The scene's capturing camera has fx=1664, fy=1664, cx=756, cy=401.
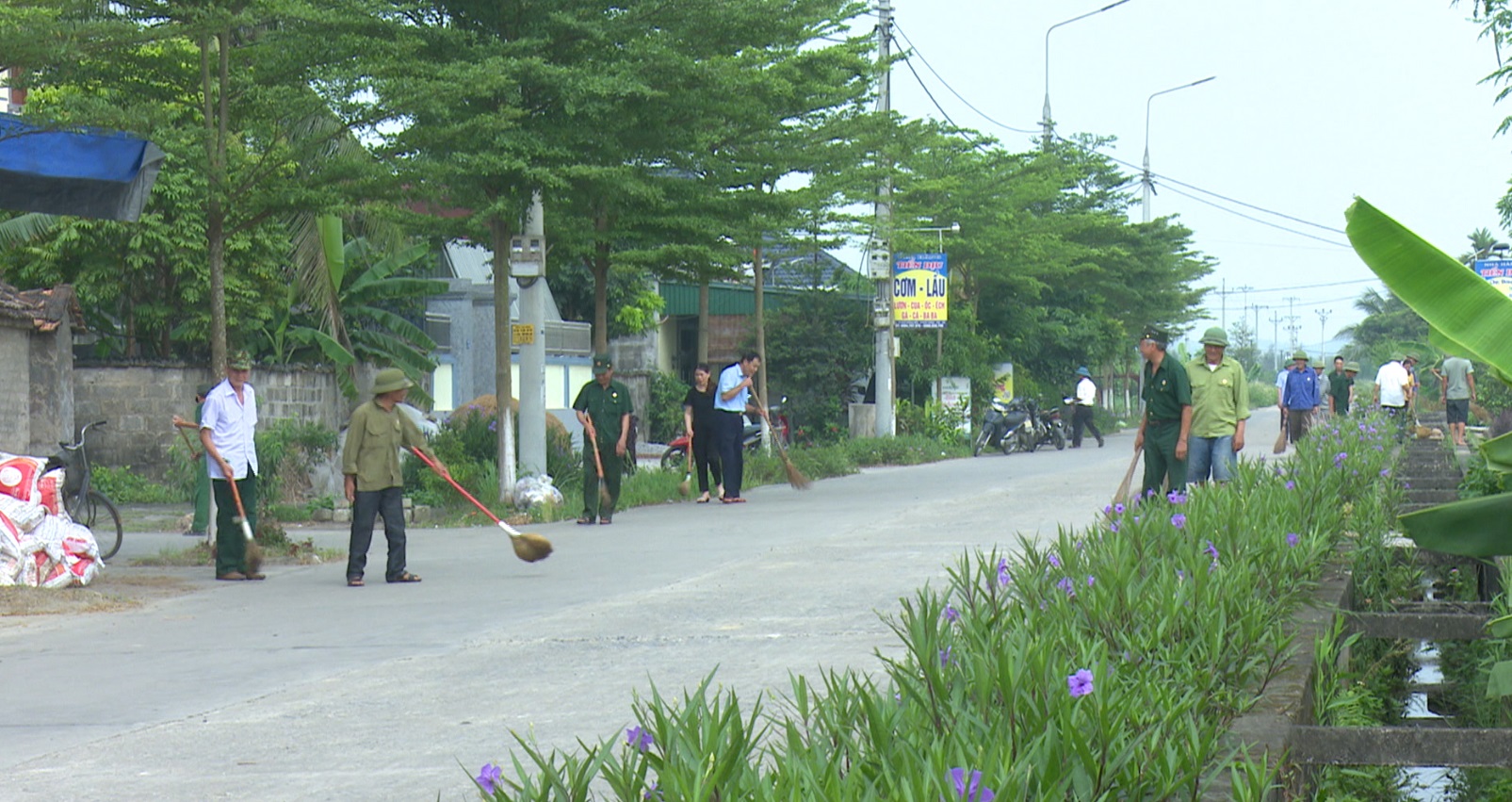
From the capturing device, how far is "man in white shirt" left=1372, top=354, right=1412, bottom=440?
25.5 meters

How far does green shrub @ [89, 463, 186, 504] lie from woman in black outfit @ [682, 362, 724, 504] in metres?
6.67

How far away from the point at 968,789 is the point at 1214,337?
11.8 meters

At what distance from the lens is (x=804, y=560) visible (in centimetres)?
1255

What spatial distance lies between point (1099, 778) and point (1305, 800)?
63.5 inches

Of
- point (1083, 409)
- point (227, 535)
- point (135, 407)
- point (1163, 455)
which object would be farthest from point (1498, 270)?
point (227, 535)

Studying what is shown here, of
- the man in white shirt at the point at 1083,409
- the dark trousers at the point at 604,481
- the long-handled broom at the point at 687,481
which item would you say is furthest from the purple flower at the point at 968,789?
the man in white shirt at the point at 1083,409

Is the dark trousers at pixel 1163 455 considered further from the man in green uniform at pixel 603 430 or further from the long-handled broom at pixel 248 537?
the long-handled broom at pixel 248 537

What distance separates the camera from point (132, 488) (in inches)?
900

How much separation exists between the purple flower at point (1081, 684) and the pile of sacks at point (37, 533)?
951cm

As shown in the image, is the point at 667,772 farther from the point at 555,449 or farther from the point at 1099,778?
the point at 555,449

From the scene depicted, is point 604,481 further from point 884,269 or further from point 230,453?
point 884,269

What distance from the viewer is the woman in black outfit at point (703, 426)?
19.8m

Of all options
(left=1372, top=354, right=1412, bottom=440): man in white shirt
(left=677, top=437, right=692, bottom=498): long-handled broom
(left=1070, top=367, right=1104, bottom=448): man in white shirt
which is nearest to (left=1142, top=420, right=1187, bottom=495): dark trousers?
(left=677, top=437, right=692, bottom=498): long-handled broom

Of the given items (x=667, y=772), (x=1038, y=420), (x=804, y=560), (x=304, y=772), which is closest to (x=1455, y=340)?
(x=667, y=772)
